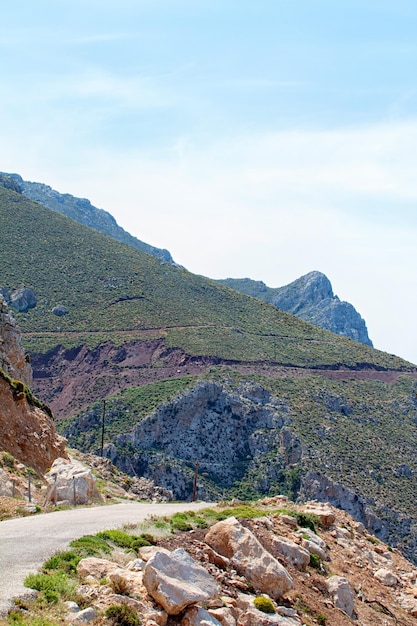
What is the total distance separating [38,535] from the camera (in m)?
14.9

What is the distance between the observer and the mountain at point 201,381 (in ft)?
217

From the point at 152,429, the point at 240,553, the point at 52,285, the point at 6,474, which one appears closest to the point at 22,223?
the point at 52,285

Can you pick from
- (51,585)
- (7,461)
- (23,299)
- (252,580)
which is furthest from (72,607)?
(23,299)

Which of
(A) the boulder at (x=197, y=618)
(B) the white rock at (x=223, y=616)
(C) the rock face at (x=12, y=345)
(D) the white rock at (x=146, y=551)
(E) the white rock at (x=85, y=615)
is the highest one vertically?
(C) the rock face at (x=12, y=345)

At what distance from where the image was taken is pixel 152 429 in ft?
235

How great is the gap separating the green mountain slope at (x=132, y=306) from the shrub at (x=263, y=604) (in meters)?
72.8

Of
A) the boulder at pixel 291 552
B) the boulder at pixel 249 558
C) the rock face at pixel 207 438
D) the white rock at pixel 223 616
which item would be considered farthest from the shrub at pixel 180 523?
the rock face at pixel 207 438

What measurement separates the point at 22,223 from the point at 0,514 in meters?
104

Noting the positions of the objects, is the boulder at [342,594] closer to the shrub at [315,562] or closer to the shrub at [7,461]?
the shrub at [315,562]

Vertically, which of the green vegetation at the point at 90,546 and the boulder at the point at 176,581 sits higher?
the boulder at the point at 176,581

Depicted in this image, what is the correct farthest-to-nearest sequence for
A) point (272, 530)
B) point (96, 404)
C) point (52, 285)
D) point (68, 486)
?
point (52, 285) < point (96, 404) < point (68, 486) < point (272, 530)

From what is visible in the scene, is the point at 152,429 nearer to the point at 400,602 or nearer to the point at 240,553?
the point at 400,602

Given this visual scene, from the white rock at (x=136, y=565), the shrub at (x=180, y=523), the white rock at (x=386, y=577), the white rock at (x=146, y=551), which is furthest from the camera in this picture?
the white rock at (x=386, y=577)

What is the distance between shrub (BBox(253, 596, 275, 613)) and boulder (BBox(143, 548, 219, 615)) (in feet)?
4.10
